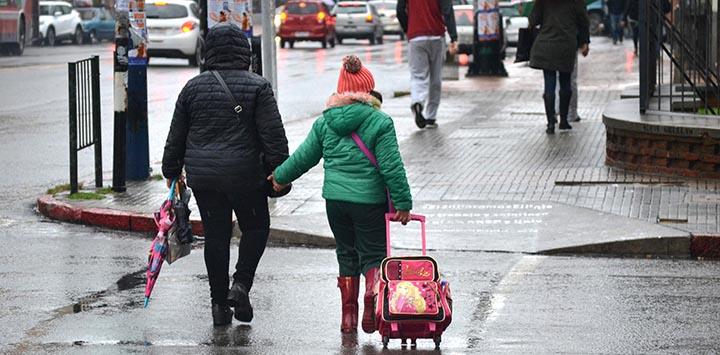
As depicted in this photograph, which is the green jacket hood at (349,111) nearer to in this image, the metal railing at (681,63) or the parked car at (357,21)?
the metal railing at (681,63)

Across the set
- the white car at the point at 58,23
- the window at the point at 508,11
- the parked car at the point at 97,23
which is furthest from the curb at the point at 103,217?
the parked car at the point at 97,23

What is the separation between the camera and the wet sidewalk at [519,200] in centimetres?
1080

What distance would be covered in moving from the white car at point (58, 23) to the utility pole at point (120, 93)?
40.5 meters

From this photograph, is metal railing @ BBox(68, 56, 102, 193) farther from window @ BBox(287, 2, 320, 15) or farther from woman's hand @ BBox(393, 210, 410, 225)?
window @ BBox(287, 2, 320, 15)

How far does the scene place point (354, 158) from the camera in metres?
7.87

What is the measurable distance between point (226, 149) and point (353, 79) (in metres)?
0.79

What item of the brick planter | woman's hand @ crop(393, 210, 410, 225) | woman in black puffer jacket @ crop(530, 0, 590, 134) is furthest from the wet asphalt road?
woman in black puffer jacket @ crop(530, 0, 590, 134)

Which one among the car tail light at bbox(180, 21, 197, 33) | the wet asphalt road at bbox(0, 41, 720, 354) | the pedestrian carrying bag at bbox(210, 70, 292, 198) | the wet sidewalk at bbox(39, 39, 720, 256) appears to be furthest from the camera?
the car tail light at bbox(180, 21, 197, 33)

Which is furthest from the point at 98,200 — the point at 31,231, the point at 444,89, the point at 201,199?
the point at 444,89

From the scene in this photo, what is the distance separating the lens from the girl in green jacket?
777 centimetres

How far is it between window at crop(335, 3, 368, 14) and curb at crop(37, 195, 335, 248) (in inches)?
1659

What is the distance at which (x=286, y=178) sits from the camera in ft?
26.2

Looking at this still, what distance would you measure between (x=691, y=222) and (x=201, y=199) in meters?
4.21

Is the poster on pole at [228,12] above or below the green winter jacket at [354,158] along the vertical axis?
above
